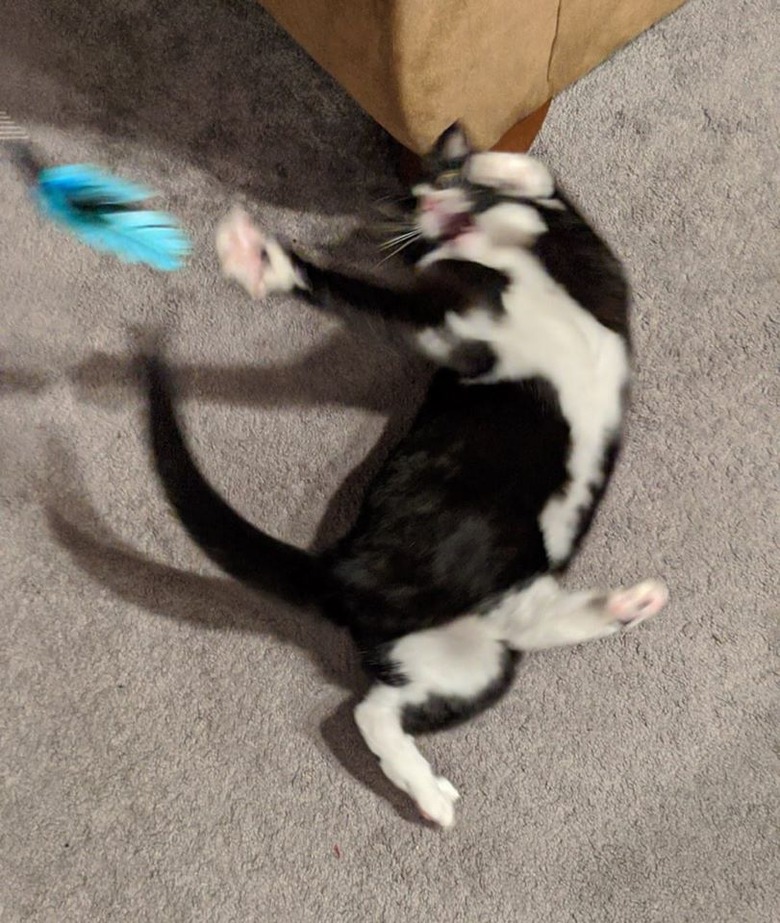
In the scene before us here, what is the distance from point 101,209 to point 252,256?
0.90 ft

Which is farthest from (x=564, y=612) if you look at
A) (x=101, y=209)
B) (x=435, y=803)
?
(x=101, y=209)

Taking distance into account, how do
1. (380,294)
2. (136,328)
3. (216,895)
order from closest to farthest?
(380,294), (216,895), (136,328)

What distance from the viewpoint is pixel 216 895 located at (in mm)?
1049

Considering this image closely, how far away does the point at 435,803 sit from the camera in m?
1.02

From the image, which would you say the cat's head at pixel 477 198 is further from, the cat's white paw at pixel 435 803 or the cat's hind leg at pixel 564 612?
the cat's white paw at pixel 435 803

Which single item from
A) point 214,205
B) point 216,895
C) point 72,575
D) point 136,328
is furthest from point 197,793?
point 214,205

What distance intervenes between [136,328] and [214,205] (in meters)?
0.21

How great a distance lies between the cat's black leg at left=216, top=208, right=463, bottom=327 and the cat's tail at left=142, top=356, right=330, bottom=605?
0.22m

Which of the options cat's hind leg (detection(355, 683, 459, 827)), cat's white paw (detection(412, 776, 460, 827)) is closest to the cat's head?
cat's hind leg (detection(355, 683, 459, 827))

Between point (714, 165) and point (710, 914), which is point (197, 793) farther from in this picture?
point (714, 165)

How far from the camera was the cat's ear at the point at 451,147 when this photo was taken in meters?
0.94

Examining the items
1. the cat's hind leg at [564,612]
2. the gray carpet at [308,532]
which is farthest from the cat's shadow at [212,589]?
the cat's hind leg at [564,612]

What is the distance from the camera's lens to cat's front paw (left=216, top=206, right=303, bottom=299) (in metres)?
0.86

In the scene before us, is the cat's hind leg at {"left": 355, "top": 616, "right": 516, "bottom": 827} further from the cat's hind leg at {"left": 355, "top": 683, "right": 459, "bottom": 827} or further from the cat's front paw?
the cat's front paw
